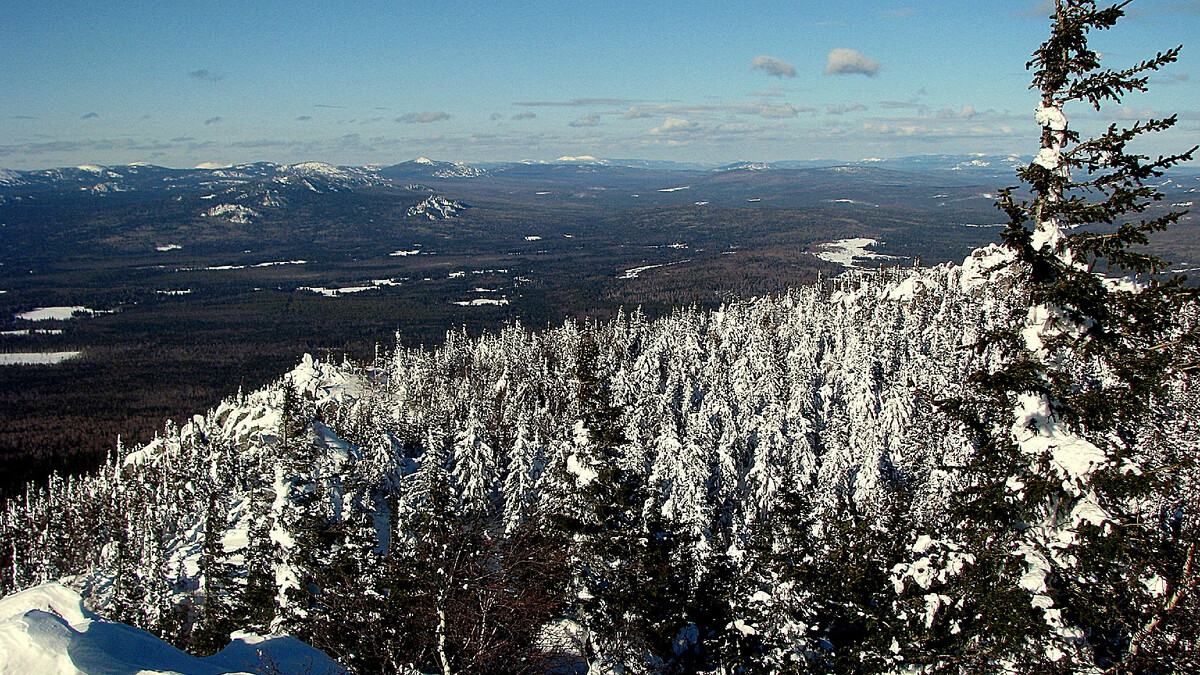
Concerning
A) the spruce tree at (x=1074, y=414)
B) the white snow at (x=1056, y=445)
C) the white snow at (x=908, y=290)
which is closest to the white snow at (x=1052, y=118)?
the spruce tree at (x=1074, y=414)

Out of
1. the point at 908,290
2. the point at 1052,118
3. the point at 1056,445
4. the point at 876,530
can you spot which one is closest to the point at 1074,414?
the point at 1056,445

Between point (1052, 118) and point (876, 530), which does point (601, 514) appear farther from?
point (1052, 118)

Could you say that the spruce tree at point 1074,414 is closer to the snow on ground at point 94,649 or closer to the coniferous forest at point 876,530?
the coniferous forest at point 876,530

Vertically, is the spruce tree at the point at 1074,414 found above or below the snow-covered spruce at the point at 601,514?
above

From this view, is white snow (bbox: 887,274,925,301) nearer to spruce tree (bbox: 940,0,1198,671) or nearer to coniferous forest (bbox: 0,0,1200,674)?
coniferous forest (bbox: 0,0,1200,674)

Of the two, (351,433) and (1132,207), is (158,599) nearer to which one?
(351,433)

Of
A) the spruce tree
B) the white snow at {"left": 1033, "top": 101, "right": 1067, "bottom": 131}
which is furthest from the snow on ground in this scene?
the white snow at {"left": 1033, "top": 101, "right": 1067, "bottom": 131}

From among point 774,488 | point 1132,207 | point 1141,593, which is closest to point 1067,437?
point 1141,593
